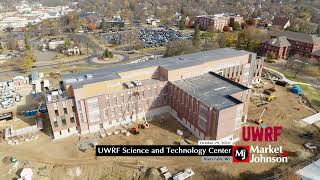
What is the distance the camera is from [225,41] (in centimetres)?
11331

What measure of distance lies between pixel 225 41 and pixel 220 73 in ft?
168

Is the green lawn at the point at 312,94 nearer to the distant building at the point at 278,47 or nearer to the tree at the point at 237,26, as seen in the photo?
the distant building at the point at 278,47

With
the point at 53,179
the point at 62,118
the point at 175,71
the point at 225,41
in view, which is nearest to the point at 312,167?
the point at 175,71

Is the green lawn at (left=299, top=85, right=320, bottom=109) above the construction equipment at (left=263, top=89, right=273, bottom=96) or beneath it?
beneath

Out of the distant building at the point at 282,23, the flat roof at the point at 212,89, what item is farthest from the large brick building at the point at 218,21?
the flat roof at the point at 212,89

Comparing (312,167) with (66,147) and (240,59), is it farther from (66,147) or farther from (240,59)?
(66,147)

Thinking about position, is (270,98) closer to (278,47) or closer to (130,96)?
(130,96)

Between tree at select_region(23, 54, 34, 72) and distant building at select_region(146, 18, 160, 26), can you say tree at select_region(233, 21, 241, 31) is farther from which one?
tree at select_region(23, 54, 34, 72)

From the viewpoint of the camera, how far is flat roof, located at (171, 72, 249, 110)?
5056 cm

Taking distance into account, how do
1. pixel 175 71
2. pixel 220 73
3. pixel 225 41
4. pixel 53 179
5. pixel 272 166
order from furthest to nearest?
pixel 225 41 < pixel 220 73 < pixel 175 71 < pixel 272 166 < pixel 53 179

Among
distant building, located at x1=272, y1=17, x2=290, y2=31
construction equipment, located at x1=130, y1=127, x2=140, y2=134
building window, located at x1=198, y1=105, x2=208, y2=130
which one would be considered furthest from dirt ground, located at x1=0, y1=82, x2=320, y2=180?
distant building, located at x1=272, y1=17, x2=290, y2=31

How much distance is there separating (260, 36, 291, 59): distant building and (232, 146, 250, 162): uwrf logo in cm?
6576

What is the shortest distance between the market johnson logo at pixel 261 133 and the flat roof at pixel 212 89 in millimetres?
9086

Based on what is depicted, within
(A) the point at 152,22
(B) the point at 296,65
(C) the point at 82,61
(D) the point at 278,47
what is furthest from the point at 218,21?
(C) the point at 82,61
